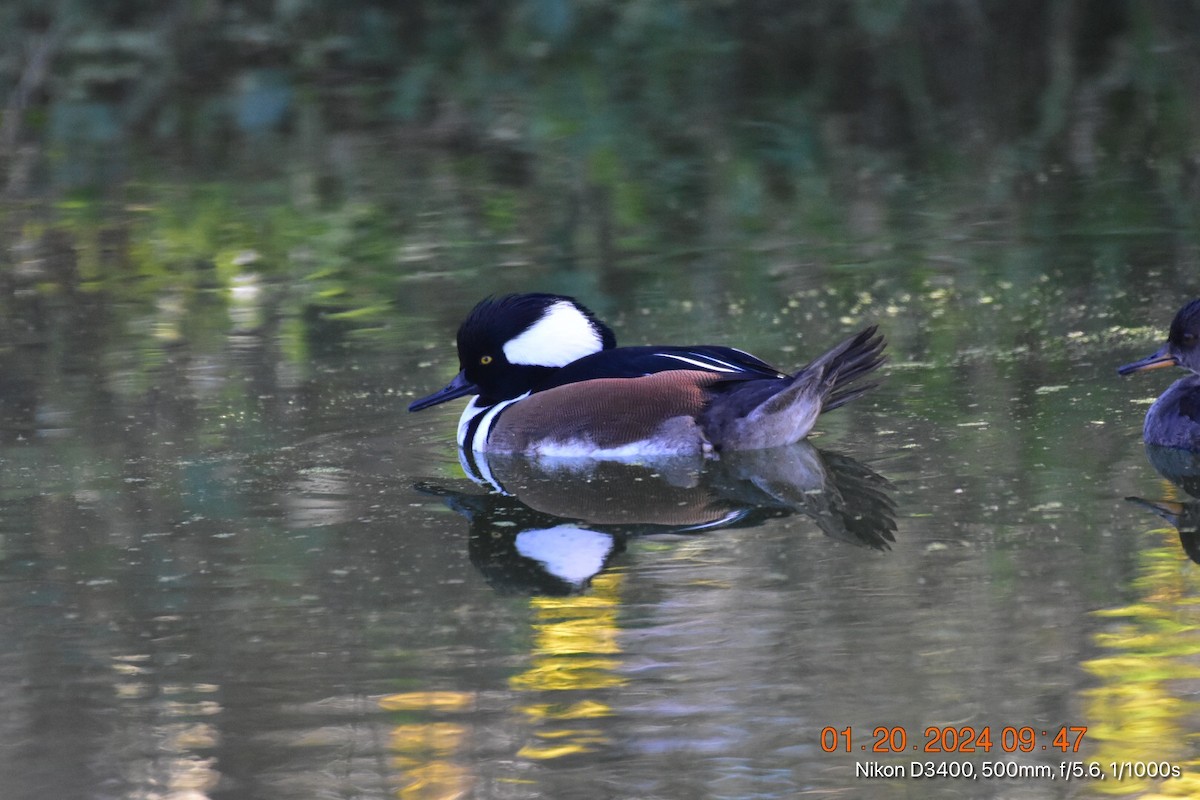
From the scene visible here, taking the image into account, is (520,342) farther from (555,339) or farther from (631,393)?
(631,393)

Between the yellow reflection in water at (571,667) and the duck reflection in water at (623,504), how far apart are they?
0.59 ft

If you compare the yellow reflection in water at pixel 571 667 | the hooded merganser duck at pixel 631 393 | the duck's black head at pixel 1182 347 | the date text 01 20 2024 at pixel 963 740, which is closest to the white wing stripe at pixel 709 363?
the hooded merganser duck at pixel 631 393

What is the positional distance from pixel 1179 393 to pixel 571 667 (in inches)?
126

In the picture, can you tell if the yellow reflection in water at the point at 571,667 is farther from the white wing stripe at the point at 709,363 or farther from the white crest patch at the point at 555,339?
the white crest patch at the point at 555,339

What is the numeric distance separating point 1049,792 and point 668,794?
909 millimetres

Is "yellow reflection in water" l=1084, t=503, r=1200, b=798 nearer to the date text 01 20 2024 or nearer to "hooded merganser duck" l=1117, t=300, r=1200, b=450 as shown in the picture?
the date text 01 20 2024

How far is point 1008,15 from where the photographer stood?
20.3 meters

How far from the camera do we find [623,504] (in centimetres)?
718

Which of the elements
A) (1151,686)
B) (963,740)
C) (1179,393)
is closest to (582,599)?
(963,740)

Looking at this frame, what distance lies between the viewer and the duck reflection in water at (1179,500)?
20.9 feet

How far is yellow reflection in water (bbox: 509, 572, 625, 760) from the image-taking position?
4.89 meters

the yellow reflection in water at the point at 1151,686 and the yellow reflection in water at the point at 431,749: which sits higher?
the yellow reflection in water at the point at 431,749

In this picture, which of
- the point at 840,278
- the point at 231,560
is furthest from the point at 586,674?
the point at 840,278

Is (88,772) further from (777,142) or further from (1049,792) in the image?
(777,142)
